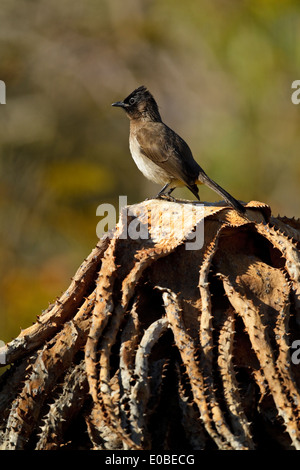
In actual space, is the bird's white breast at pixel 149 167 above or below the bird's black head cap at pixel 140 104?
below

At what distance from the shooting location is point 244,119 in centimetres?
750

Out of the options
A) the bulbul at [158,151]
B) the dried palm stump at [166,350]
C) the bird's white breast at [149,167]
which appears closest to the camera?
the dried palm stump at [166,350]

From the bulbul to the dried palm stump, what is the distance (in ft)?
7.80

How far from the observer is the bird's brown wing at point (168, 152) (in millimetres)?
5543

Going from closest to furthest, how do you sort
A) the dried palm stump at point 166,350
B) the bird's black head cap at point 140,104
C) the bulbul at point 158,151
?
the dried palm stump at point 166,350
the bulbul at point 158,151
the bird's black head cap at point 140,104

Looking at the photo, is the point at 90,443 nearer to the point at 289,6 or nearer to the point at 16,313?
the point at 16,313

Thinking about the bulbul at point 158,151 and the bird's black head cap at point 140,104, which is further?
the bird's black head cap at point 140,104

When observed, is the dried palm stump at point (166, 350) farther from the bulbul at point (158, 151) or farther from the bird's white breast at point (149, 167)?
the bird's white breast at point (149, 167)

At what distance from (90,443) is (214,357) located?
0.50 m

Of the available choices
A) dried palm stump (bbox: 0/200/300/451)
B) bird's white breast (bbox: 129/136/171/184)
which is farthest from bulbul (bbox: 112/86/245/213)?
dried palm stump (bbox: 0/200/300/451)

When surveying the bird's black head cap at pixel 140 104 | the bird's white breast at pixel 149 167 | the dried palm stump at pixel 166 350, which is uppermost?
the bird's black head cap at pixel 140 104

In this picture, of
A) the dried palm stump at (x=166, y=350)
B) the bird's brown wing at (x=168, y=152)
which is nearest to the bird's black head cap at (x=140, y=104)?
the bird's brown wing at (x=168, y=152)

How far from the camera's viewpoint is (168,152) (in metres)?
5.69

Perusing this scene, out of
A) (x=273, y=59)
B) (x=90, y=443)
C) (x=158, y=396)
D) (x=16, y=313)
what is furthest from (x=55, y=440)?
(x=273, y=59)
